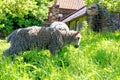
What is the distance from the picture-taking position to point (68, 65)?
7.43 meters

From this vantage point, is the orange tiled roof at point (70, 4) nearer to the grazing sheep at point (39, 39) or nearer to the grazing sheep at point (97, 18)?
the grazing sheep at point (97, 18)

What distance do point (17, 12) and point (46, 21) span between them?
23.9 m

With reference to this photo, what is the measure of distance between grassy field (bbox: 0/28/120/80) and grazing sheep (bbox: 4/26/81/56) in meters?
0.18

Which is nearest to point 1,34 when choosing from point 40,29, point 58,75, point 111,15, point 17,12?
point 111,15

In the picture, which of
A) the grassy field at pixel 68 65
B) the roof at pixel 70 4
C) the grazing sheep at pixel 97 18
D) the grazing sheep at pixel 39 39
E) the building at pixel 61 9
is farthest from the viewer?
the roof at pixel 70 4

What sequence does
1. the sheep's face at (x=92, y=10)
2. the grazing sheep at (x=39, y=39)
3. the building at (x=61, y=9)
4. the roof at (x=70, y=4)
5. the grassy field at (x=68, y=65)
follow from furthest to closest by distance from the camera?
the roof at (x=70, y=4), the building at (x=61, y=9), the sheep's face at (x=92, y=10), the grazing sheep at (x=39, y=39), the grassy field at (x=68, y=65)

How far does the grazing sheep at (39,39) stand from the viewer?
8367mm

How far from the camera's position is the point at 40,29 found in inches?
343

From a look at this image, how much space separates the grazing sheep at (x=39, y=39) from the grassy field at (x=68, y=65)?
0.18 metres

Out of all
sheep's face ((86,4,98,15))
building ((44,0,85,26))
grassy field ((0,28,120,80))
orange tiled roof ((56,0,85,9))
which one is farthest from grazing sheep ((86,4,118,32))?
orange tiled roof ((56,0,85,9))

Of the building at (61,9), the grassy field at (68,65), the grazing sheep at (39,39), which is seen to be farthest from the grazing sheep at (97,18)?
the building at (61,9)

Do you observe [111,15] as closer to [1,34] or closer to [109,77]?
[109,77]

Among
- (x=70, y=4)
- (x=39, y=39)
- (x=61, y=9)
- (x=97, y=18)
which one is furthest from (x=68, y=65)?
(x=70, y=4)

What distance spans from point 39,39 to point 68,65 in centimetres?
138
